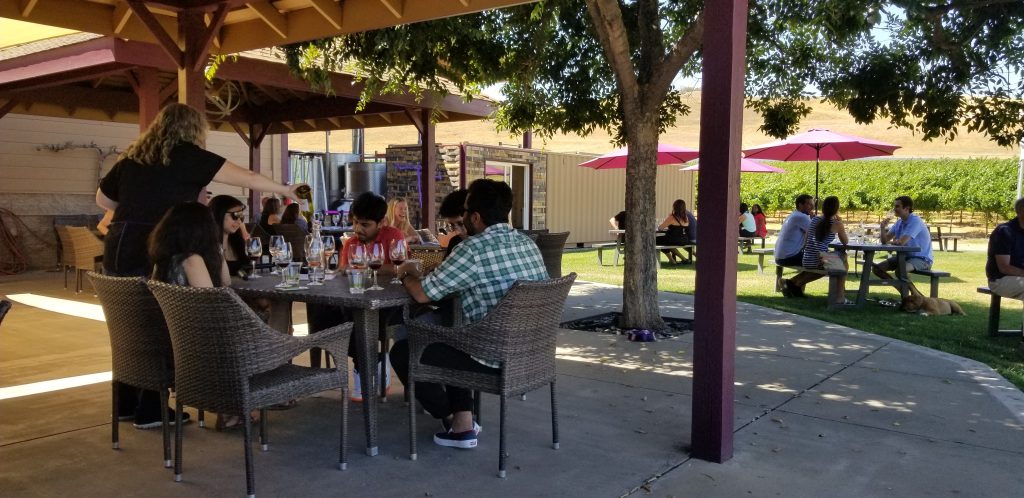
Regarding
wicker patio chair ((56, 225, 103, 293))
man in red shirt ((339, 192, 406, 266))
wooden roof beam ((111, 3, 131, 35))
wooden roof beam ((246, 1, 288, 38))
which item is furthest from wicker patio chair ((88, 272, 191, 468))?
wicker patio chair ((56, 225, 103, 293))

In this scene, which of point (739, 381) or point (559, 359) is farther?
point (559, 359)

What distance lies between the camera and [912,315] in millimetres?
8461

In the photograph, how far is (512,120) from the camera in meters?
8.64

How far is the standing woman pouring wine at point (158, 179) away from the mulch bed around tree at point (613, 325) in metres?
3.83

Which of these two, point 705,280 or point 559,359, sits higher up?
point 705,280

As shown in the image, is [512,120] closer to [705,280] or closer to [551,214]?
[705,280]

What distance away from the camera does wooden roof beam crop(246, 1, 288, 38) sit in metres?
6.61

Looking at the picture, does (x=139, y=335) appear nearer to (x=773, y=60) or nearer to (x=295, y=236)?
(x=295, y=236)

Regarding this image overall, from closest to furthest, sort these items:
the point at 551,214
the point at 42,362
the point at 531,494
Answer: the point at 531,494
the point at 42,362
the point at 551,214

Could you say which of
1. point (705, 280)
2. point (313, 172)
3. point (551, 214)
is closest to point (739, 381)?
point (705, 280)

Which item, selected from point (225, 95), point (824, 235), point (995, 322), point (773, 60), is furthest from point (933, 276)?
point (225, 95)

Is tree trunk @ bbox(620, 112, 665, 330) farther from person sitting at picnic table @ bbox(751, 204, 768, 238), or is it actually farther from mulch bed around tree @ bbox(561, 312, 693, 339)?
person sitting at picnic table @ bbox(751, 204, 768, 238)

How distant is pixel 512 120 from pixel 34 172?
7.92 m

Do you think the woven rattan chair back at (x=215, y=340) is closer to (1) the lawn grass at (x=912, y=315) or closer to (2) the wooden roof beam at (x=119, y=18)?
(2) the wooden roof beam at (x=119, y=18)
